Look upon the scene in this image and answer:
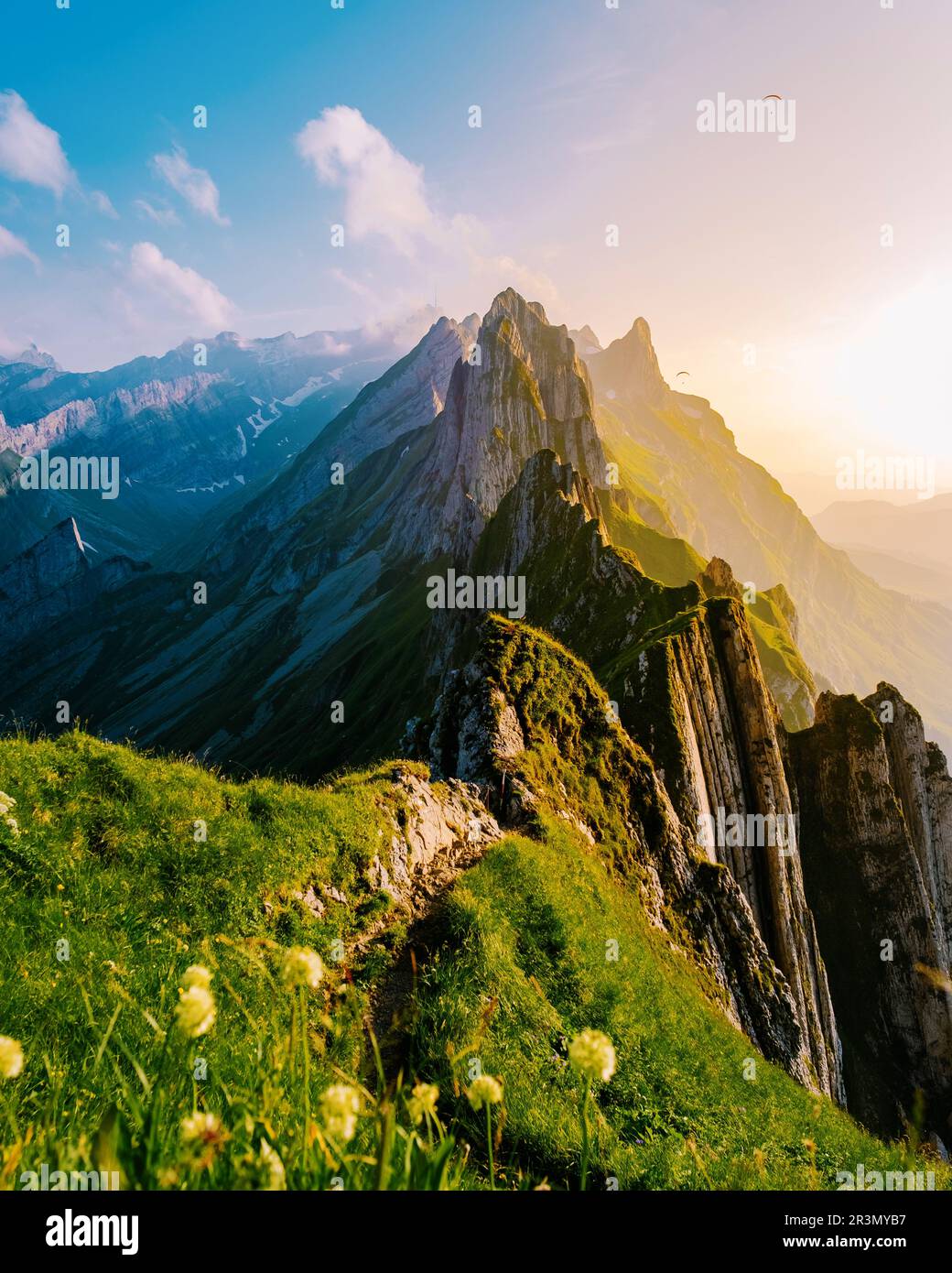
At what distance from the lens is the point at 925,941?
1721 inches

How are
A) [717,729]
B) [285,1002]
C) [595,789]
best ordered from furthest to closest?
1. [717,729]
2. [595,789]
3. [285,1002]

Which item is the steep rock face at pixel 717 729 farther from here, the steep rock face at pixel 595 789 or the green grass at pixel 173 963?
the green grass at pixel 173 963

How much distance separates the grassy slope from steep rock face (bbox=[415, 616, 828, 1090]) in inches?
236

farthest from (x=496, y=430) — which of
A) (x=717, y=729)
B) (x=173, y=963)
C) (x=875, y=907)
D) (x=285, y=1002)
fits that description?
(x=173, y=963)

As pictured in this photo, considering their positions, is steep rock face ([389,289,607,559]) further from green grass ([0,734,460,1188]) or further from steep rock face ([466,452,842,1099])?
green grass ([0,734,460,1188])

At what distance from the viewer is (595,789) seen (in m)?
21.1

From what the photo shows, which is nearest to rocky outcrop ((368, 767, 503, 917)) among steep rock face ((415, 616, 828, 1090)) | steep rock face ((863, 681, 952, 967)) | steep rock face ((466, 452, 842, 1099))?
steep rock face ((415, 616, 828, 1090))

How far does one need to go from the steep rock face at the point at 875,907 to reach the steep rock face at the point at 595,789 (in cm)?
2467

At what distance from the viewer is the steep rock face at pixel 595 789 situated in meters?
18.2

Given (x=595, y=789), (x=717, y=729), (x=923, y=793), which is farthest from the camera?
(x=923, y=793)

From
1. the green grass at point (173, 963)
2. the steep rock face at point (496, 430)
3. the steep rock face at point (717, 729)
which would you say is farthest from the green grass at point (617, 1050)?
the steep rock face at point (496, 430)

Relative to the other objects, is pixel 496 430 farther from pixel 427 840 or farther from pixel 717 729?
pixel 427 840

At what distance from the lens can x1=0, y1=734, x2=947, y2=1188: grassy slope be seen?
3.32 meters

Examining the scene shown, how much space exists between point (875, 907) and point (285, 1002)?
51.2 metres
